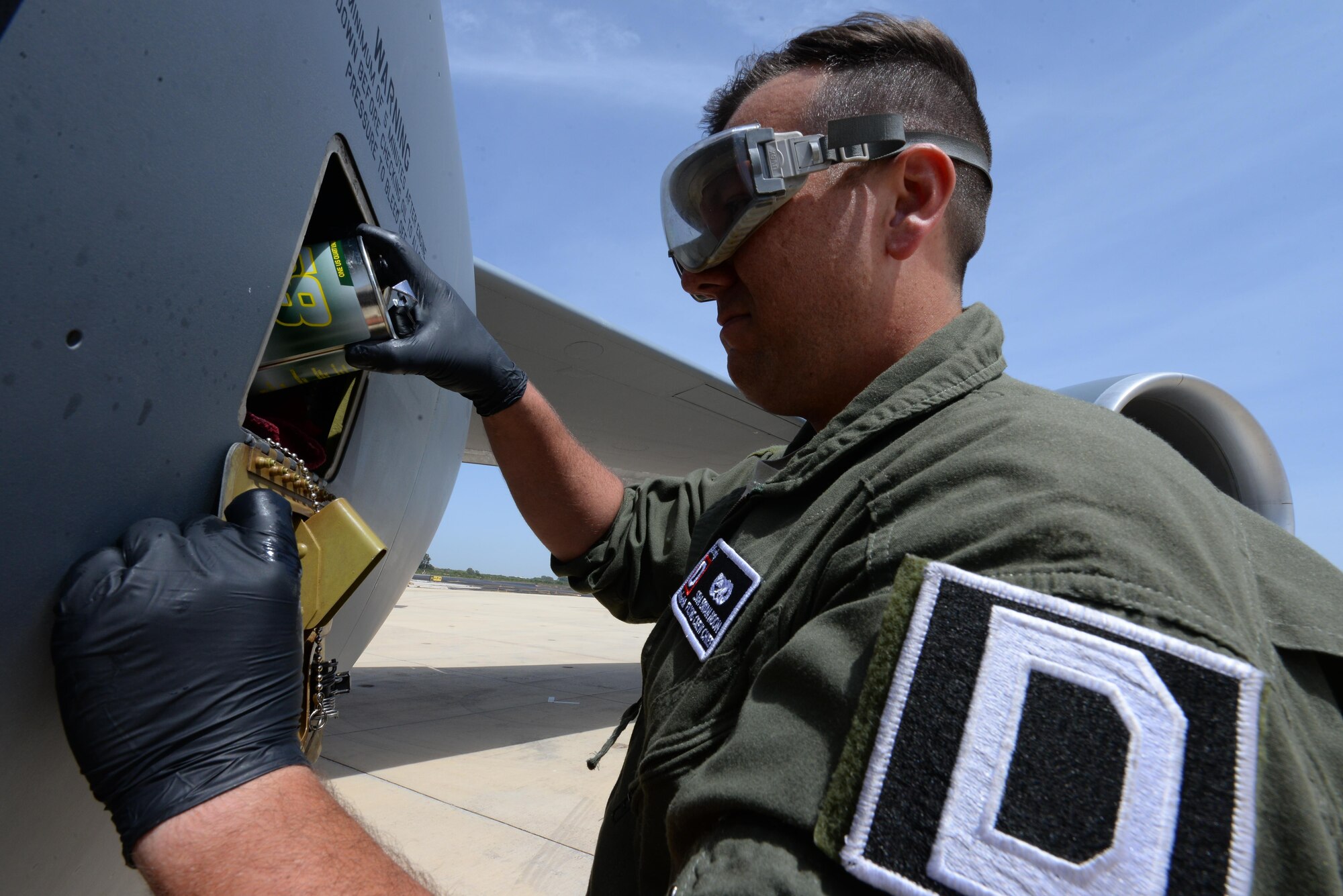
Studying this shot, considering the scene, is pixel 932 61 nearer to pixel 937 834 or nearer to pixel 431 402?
pixel 937 834

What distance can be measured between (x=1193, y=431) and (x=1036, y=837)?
3.50 m

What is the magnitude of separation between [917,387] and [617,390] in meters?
4.27

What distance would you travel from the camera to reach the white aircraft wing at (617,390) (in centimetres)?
438

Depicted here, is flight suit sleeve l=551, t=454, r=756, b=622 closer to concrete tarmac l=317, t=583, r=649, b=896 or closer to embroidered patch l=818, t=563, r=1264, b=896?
concrete tarmac l=317, t=583, r=649, b=896

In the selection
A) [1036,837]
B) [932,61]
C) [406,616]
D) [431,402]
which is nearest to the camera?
[1036,837]

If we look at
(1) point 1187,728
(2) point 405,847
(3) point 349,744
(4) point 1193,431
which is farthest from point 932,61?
(3) point 349,744

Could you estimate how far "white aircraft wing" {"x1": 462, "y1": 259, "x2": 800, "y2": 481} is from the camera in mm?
4379

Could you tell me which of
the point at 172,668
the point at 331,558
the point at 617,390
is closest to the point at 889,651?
the point at 172,668

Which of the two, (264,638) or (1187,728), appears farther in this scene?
(264,638)

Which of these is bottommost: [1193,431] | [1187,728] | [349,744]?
[349,744]

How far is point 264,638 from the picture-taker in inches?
38.9

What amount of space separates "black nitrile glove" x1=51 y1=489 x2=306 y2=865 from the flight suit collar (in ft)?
2.48

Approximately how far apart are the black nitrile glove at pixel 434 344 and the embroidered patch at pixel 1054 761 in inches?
45.1

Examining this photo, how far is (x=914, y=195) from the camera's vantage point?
4.48ft
